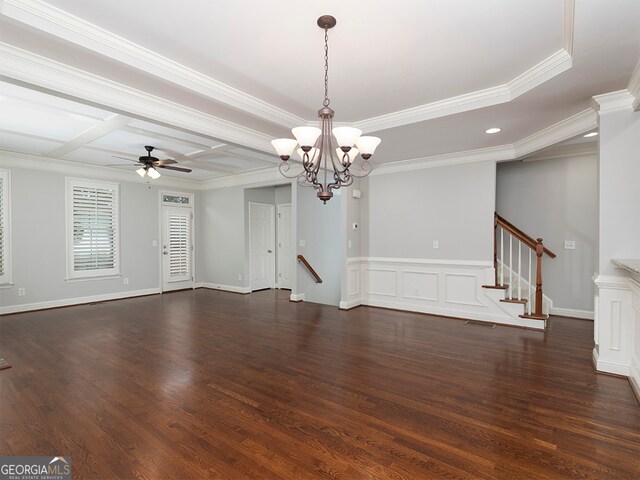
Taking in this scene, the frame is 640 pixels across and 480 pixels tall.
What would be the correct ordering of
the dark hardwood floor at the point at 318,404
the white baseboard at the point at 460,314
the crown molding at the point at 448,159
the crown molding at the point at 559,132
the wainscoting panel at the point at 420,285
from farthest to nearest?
the wainscoting panel at the point at 420,285, the crown molding at the point at 448,159, the white baseboard at the point at 460,314, the crown molding at the point at 559,132, the dark hardwood floor at the point at 318,404

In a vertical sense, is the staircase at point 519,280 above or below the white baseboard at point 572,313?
above

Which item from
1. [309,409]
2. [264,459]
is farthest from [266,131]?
[264,459]

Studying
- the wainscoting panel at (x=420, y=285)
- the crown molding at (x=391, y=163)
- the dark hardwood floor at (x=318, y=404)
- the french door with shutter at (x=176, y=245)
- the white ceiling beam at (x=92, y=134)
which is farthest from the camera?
the french door with shutter at (x=176, y=245)

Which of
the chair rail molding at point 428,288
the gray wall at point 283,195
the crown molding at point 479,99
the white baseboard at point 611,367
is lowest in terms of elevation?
the white baseboard at point 611,367

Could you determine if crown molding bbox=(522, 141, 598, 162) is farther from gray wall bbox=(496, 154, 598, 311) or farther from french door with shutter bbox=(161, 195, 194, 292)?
french door with shutter bbox=(161, 195, 194, 292)

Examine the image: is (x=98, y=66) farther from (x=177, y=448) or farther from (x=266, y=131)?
(x=177, y=448)

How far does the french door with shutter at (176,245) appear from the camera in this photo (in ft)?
25.3

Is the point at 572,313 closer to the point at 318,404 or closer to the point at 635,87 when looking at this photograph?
the point at 635,87

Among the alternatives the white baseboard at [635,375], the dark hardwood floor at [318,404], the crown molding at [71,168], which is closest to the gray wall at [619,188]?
the white baseboard at [635,375]

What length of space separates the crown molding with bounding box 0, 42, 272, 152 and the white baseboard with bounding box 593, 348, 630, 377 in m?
4.46

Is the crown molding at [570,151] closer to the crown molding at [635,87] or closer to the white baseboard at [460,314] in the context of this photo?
the crown molding at [635,87]

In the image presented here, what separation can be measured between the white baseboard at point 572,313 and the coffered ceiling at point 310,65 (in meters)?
2.75

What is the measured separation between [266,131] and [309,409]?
320 cm

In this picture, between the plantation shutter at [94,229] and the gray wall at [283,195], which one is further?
the gray wall at [283,195]
